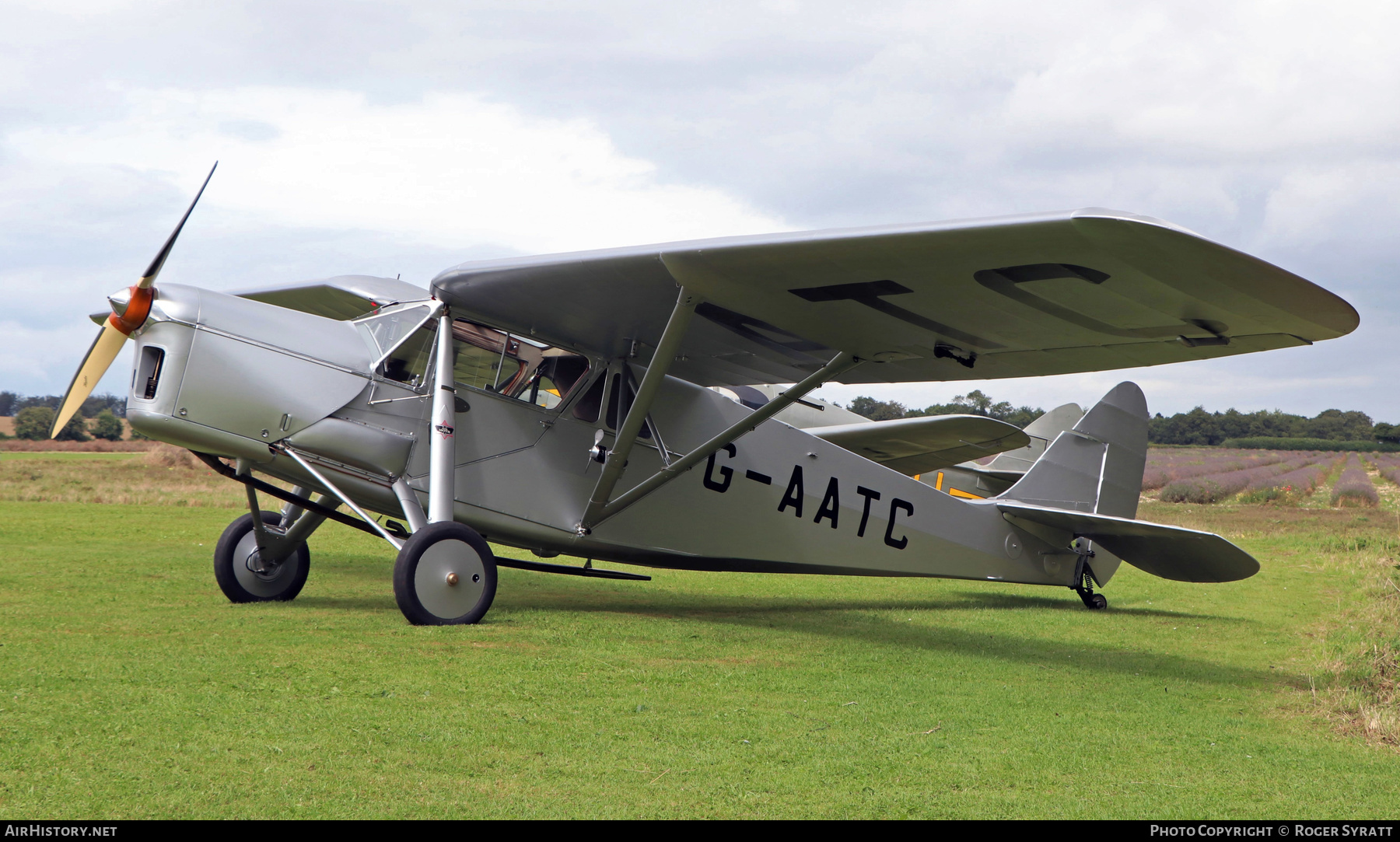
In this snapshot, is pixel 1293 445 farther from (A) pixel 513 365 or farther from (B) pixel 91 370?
(B) pixel 91 370

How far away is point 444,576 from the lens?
6.70m

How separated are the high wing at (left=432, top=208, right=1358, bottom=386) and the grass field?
233 cm

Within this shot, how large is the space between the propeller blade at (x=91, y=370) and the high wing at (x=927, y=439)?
23.2 feet

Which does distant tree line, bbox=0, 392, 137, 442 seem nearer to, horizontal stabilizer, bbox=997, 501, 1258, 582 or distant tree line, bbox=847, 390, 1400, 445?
horizontal stabilizer, bbox=997, 501, 1258, 582

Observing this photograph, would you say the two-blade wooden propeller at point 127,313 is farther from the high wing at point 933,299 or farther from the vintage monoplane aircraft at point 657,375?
the high wing at point 933,299

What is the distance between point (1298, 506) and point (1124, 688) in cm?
2978

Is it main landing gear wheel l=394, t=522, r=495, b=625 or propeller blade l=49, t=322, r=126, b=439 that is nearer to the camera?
main landing gear wheel l=394, t=522, r=495, b=625

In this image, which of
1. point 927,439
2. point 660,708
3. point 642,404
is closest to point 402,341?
point 642,404

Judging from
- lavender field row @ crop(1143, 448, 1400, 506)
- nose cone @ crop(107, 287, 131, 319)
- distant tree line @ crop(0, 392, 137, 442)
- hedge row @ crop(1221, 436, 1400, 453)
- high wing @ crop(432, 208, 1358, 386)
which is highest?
hedge row @ crop(1221, 436, 1400, 453)

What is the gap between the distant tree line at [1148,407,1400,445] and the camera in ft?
272

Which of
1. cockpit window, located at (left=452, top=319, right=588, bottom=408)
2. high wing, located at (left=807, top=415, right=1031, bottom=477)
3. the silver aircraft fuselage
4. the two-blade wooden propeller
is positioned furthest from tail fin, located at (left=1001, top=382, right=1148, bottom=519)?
the two-blade wooden propeller

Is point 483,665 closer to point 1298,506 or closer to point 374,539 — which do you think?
point 374,539

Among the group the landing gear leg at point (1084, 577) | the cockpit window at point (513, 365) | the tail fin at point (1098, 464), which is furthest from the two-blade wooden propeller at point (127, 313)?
the landing gear leg at point (1084, 577)

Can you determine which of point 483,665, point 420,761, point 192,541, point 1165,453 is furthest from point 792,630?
point 1165,453
